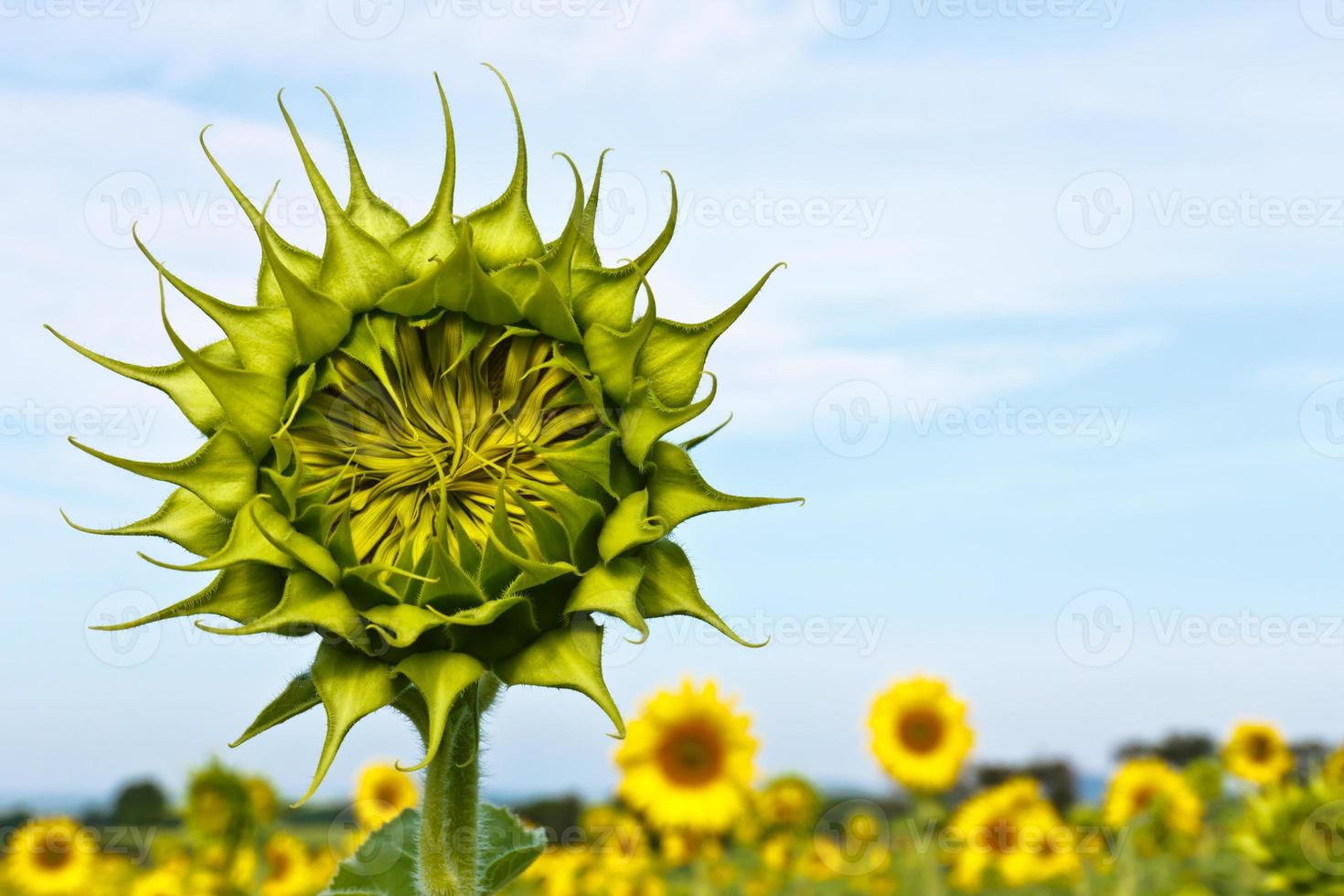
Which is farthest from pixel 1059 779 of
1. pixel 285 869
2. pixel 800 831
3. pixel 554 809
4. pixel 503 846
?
pixel 503 846

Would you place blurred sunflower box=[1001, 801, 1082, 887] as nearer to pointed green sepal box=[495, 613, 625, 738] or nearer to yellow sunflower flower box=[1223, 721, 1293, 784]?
yellow sunflower flower box=[1223, 721, 1293, 784]

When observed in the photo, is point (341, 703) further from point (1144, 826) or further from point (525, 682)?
point (1144, 826)

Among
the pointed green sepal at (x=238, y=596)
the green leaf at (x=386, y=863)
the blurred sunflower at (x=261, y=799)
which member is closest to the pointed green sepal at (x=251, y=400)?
the pointed green sepal at (x=238, y=596)

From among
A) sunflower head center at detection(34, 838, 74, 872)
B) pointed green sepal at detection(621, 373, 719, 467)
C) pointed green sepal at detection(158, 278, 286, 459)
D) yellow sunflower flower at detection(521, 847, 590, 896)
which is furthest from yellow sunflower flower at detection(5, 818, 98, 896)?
pointed green sepal at detection(621, 373, 719, 467)

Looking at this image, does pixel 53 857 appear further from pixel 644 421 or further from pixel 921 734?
pixel 644 421

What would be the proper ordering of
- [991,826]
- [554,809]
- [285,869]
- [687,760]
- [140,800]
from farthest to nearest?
[554,809] < [140,800] < [991,826] < [285,869] < [687,760]

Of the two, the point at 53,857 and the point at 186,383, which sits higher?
the point at 186,383

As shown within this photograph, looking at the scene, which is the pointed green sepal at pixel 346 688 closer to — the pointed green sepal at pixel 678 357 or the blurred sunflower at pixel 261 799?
the pointed green sepal at pixel 678 357

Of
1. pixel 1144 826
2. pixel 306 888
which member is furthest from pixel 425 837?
pixel 1144 826
